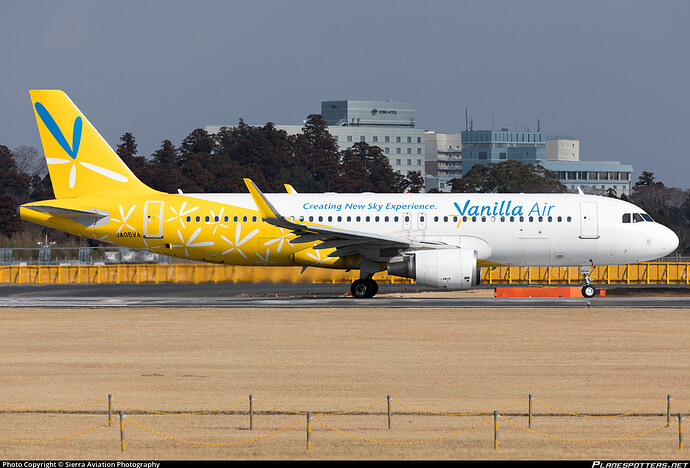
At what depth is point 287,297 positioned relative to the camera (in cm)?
4406

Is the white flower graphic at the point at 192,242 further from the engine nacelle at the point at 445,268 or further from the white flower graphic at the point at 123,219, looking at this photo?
the engine nacelle at the point at 445,268

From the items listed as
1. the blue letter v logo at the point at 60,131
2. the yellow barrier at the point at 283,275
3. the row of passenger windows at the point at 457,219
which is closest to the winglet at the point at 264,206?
the row of passenger windows at the point at 457,219

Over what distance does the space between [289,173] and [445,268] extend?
9295cm

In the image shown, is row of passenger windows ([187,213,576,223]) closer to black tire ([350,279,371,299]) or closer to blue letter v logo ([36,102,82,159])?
black tire ([350,279,371,299])

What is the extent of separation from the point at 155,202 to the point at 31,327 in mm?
11143

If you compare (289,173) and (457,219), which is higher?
(289,173)

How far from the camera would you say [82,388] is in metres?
20.8

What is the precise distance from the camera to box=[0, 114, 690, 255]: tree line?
113625 millimetres

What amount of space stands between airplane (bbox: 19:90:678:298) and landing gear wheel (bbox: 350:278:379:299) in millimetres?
54

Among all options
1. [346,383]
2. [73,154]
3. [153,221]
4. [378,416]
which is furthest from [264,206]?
[378,416]

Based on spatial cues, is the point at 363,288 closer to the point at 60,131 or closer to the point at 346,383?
the point at 60,131

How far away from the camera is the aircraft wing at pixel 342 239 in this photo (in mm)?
38500

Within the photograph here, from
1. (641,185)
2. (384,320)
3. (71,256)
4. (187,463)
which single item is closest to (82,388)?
(187,463)

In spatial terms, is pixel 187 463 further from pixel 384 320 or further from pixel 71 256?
pixel 71 256
